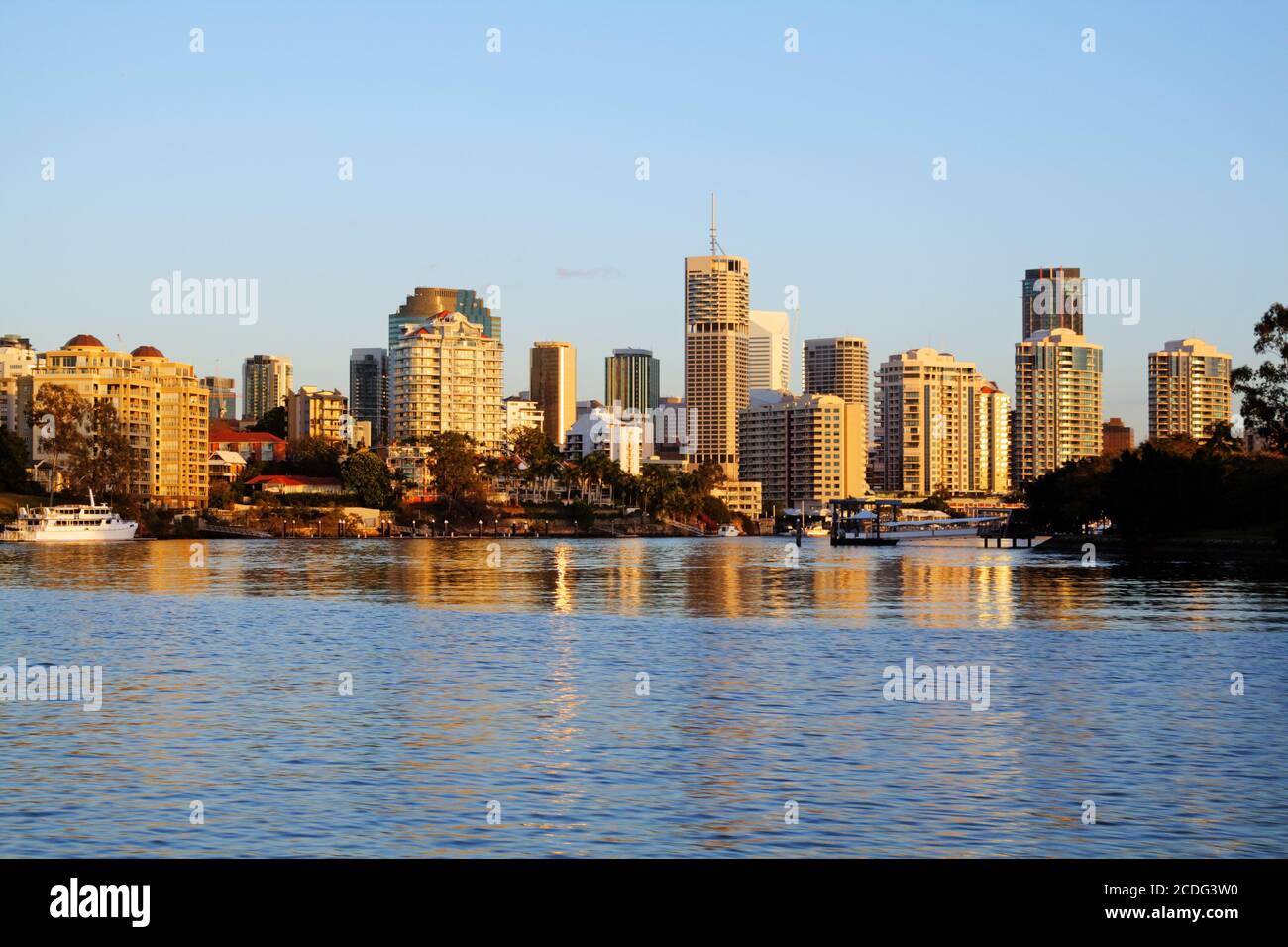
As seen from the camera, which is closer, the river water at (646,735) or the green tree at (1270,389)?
the river water at (646,735)

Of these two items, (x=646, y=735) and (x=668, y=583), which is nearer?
(x=646, y=735)

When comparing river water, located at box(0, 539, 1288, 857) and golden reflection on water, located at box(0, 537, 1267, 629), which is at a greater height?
river water, located at box(0, 539, 1288, 857)

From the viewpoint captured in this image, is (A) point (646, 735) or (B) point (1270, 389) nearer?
(A) point (646, 735)

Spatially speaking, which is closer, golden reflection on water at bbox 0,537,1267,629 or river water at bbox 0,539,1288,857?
river water at bbox 0,539,1288,857

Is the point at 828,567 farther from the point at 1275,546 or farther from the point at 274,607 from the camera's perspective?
the point at 274,607

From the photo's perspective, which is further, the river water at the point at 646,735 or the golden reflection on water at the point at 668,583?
the golden reflection on water at the point at 668,583

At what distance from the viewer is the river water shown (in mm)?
23438

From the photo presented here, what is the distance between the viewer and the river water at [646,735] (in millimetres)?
23438

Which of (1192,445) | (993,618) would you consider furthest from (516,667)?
(1192,445)

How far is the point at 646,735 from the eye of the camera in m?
33.1

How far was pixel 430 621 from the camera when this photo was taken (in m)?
68.5

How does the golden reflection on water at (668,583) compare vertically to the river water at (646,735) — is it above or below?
below

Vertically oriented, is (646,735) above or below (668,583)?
above
